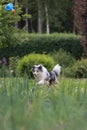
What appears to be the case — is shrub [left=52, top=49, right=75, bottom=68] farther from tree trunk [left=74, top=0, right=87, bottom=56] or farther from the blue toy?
the blue toy

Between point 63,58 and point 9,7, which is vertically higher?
point 9,7

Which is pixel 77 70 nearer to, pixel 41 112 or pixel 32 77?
pixel 32 77

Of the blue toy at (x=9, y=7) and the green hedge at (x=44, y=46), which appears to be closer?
the blue toy at (x=9, y=7)

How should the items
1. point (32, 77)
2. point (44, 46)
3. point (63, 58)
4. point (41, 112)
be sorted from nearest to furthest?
point (41, 112), point (32, 77), point (63, 58), point (44, 46)

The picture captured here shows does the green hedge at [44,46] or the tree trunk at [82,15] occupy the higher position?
the tree trunk at [82,15]

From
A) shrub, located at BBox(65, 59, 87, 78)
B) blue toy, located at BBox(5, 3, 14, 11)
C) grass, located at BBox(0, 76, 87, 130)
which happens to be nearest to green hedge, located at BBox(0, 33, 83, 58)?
shrub, located at BBox(65, 59, 87, 78)

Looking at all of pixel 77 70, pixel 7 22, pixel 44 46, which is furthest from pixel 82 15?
pixel 44 46

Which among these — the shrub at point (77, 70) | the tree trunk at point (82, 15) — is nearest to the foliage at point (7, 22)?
the tree trunk at point (82, 15)

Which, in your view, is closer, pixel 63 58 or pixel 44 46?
pixel 63 58

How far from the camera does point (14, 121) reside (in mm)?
2855

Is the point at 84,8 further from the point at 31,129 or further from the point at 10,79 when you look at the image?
the point at 31,129

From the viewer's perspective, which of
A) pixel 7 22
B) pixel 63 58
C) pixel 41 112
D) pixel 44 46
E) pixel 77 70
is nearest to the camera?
pixel 41 112

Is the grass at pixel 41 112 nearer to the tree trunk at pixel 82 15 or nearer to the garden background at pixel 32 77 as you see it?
the garden background at pixel 32 77

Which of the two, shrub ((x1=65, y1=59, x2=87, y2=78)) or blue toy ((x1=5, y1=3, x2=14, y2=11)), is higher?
blue toy ((x1=5, y1=3, x2=14, y2=11))
